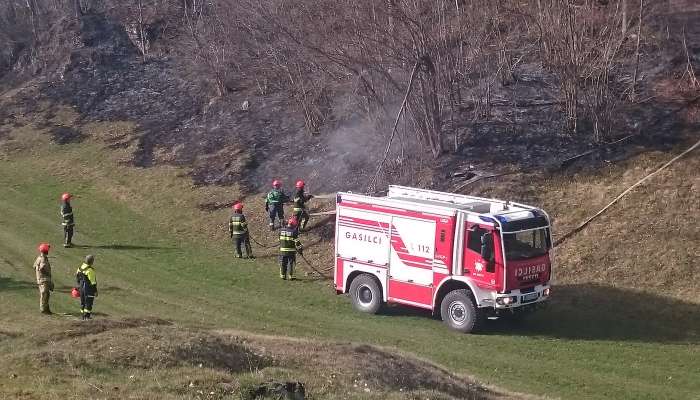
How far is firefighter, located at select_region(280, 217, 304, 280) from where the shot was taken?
24078 millimetres

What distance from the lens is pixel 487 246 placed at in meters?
18.8

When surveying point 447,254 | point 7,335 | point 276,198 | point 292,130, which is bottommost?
point 7,335

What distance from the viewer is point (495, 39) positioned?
102 ft

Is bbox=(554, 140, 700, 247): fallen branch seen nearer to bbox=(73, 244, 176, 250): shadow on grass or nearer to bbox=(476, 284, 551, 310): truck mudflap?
bbox=(476, 284, 551, 310): truck mudflap

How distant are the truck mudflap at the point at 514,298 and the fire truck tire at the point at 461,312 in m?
0.32

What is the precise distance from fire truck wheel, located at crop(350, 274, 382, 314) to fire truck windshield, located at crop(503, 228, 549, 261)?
3717 millimetres

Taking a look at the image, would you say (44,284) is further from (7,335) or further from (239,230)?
(239,230)

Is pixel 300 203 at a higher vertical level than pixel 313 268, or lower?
higher

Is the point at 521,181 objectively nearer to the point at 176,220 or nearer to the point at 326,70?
the point at 326,70

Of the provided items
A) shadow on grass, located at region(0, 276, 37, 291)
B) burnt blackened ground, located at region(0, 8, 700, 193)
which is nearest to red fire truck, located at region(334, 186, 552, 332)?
A: burnt blackened ground, located at region(0, 8, 700, 193)

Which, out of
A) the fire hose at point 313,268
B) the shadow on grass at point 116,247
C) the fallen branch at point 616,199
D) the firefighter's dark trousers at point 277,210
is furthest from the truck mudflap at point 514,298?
the shadow on grass at point 116,247

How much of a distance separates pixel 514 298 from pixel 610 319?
3.01 m

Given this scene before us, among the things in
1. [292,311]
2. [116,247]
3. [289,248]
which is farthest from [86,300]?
[116,247]

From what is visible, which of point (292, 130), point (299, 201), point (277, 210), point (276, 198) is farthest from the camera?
point (292, 130)
